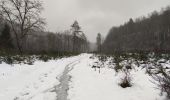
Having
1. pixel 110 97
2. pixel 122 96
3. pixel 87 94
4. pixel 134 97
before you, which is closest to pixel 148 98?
pixel 134 97

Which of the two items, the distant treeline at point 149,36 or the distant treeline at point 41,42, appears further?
the distant treeline at point 41,42

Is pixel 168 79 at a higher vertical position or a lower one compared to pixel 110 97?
higher

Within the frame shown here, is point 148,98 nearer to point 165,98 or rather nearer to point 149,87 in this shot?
point 165,98

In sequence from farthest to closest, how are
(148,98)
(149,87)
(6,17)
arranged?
1. (6,17)
2. (149,87)
3. (148,98)

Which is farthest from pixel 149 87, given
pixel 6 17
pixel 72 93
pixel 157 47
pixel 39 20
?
pixel 6 17

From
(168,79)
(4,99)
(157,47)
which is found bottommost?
(4,99)

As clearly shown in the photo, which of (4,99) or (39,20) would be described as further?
(39,20)

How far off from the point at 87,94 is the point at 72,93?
2.04 ft

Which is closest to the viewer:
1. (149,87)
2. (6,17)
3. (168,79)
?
(168,79)

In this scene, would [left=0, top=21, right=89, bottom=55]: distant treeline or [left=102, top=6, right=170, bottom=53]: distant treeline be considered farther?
[left=0, top=21, right=89, bottom=55]: distant treeline

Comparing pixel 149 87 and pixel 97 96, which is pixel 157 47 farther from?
pixel 97 96

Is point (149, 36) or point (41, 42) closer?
point (149, 36)

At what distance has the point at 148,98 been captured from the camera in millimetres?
4758

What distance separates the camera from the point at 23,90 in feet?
21.3
